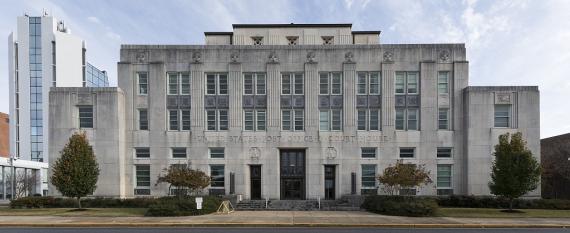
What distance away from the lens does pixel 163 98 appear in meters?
38.6

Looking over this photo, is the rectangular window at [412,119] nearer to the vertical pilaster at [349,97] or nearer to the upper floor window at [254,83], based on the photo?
the vertical pilaster at [349,97]

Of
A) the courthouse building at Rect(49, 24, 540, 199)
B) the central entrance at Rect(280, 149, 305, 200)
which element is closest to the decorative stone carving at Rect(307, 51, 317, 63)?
the courthouse building at Rect(49, 24, 540, 199)

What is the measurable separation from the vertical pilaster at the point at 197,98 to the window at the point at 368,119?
1578 cm

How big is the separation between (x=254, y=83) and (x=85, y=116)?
1697 centimetres

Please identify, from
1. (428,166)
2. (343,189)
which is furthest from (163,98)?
(428,166)

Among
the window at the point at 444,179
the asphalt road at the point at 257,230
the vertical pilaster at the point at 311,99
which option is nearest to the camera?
the asphalt road at the point at 257,230

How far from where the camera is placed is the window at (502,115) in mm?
37562

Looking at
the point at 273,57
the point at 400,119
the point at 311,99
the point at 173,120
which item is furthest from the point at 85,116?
the point at 400,119

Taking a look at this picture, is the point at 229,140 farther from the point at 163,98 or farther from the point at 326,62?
the point at 326,62

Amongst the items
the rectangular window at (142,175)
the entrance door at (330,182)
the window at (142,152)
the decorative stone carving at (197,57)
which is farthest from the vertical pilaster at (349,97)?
the rectangular window at (142,175)

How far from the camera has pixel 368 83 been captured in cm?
3862

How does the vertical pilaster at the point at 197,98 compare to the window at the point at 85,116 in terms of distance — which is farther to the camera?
the vertical pilaster at the point at 197,98

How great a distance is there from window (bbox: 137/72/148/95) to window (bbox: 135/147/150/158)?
5.65 m

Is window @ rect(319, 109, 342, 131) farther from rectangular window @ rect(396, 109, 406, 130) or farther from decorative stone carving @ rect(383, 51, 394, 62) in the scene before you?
decorative stone carving @ rect(383, 51, 394, 62)
